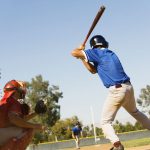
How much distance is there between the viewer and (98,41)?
7.12 metres

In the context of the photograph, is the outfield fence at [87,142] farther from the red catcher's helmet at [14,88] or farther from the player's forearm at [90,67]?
the red catcher's helmet at [14,88]

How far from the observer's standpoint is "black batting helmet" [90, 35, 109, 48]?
7117 mm

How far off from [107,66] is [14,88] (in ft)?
6.20

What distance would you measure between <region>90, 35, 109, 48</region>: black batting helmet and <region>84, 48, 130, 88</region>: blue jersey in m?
0.17

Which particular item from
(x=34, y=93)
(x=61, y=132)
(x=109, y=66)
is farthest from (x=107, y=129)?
(x=34, y=93)

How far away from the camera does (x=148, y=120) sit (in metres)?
7.24

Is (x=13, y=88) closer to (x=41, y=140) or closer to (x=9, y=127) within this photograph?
(x=9, y=127)

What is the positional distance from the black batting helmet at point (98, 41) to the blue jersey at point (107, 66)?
6.6 inches

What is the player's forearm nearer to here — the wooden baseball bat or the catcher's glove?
the wooden baseball bat

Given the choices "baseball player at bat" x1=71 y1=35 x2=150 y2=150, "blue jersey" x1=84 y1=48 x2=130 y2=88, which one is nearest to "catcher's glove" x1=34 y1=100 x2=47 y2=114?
"baseball player at bat" x1=71 y1=35 x2=150 y2=150

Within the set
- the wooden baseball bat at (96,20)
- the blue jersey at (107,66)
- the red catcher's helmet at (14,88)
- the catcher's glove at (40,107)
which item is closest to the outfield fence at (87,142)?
the wooden baseball bat at (96,20)

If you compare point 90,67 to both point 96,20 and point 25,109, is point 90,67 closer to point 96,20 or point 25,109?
point 96,20

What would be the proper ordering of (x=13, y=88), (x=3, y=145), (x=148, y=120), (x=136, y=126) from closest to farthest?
1. (x=3, y=145)
2. (x=13, y=88)
3. (x=148, y=120)
4. (x=136, y=126)

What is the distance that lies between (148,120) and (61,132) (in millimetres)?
61389
